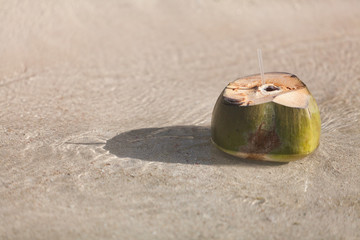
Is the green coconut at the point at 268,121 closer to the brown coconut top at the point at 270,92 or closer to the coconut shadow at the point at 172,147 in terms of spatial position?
the brown coconut top at the point at 270,92

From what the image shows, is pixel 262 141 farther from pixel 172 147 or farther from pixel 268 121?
pixel 172 147

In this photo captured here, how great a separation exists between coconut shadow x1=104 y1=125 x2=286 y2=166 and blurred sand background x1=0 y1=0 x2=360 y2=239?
1 cm

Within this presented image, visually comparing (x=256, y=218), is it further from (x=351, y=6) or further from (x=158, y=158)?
(x=351, y=6)

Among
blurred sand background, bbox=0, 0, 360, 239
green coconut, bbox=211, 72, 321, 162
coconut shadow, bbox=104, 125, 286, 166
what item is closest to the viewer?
blurred sand background, bbox=0, 0, 360, 239

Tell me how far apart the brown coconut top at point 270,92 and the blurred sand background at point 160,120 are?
0.49 meters

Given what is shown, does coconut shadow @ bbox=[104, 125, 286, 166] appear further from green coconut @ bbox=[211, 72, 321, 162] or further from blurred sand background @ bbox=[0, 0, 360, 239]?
green coconut @ bbox=[211, 72, 321, 162]

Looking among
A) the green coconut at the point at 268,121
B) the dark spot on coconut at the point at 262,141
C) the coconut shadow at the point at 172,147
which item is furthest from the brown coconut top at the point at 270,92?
the coconut shadow at the point at 172,147

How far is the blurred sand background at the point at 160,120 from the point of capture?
10.0 ft

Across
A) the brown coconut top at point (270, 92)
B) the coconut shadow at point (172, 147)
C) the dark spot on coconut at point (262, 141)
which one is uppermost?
the brown coconut top at point (270, 92)

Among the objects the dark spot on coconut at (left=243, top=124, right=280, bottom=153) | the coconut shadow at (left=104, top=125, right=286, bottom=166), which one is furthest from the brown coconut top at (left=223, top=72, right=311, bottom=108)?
the coconut shadow at (left=104, top=125, right=286, bottom=166)

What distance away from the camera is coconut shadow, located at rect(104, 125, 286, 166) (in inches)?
144

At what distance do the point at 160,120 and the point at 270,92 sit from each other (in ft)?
4.20

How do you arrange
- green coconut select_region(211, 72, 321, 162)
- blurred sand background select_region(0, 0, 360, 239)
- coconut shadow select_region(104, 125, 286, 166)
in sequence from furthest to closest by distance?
coconut shadow select_region(104, 125, 286, 166) < green coconut select_region(211, 72, 321, 162) < blurred sand background select_region(0, 0, 360, 239)

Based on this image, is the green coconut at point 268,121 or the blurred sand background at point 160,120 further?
the green coconut at point 268,121
